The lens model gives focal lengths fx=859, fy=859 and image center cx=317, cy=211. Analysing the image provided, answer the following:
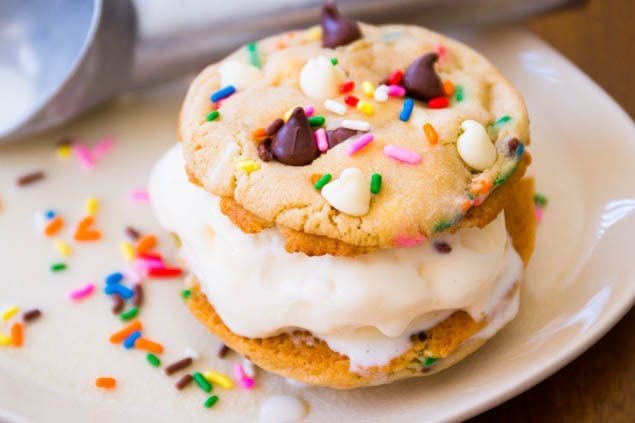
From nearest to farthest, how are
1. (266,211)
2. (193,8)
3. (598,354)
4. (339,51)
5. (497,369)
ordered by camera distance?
(266,211), (497,369), (598,354), (339,51), (193,8)

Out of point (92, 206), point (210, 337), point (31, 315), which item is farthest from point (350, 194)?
point (92, 206)

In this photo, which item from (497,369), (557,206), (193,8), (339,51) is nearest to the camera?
(497,369)

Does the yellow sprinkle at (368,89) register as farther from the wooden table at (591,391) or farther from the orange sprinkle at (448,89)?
the wooden table at (591,391)

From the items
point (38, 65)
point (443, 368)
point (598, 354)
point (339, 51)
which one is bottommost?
point (598, 354)

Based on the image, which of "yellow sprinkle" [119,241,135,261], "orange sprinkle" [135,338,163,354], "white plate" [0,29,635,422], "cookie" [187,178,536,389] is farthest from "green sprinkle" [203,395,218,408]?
"yellow sprinkle" [119,241,135,261]

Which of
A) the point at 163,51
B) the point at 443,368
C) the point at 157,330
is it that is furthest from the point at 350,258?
the point at 163,51

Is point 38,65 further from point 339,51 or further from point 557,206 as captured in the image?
point 557,206

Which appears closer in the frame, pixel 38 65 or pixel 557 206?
pixel 557 206
